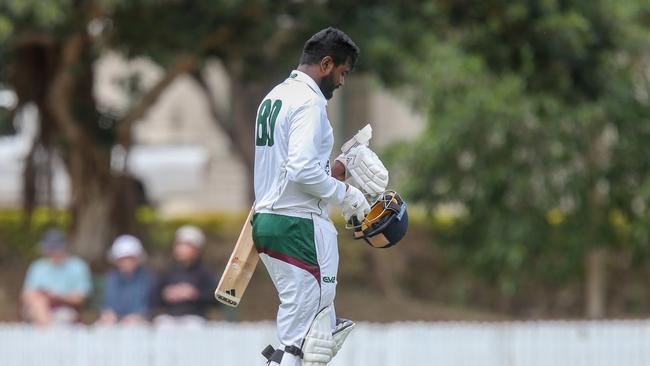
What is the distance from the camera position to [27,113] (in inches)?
772

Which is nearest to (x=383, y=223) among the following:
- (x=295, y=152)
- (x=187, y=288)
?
(x=295, y=152)

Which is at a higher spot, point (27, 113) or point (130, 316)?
point (27, 113)

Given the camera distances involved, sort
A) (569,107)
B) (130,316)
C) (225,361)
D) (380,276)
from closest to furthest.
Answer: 1. (225,361)
2. (130,316)
3. (569,107)
4. (380,276)

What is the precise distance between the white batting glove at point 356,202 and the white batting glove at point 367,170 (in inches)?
3.2

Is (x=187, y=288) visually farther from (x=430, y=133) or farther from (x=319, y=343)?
(x=319, y=343)

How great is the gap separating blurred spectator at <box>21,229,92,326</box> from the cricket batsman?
736 cm

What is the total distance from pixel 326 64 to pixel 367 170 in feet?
1.90

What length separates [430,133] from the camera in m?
17.3

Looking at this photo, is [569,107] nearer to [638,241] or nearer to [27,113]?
[638,241]

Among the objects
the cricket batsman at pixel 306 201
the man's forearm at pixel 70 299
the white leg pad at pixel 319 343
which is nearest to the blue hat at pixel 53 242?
the man's forearm at pixel 70 299

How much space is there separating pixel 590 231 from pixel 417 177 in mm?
2871

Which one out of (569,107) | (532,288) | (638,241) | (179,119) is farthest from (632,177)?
(179,119)

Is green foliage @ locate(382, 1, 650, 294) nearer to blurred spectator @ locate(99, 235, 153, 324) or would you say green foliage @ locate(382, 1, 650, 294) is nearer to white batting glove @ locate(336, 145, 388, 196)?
blurred spectator @ locate(99, 235, 153, 324)

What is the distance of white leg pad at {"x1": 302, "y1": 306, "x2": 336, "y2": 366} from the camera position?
6.57 m
